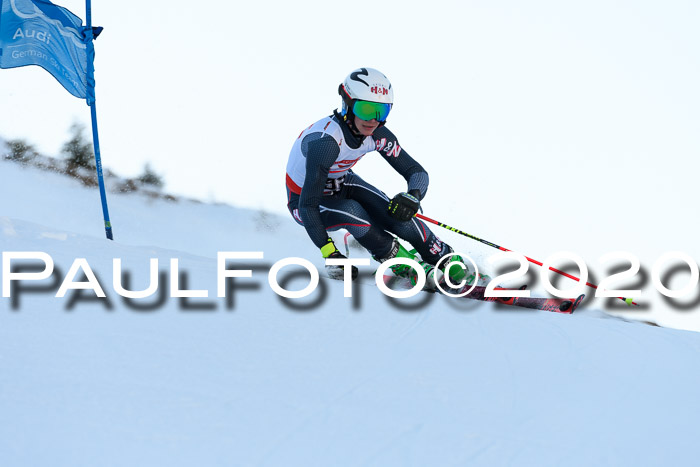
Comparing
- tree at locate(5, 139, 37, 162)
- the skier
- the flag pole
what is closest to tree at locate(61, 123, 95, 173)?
tree at locate(5, 139, 37, 162)

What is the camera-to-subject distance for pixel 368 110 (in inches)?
192

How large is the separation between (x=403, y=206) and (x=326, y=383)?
2.28 metres

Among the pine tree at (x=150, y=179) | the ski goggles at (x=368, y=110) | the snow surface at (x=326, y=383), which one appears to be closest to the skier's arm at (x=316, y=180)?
the ski goggles at (x=368, y=110)

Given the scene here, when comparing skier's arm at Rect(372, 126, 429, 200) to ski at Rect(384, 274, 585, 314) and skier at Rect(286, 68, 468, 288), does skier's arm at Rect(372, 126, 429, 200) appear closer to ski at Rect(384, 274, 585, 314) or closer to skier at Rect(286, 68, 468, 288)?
skier at Rect(286, 68, 468, 288)

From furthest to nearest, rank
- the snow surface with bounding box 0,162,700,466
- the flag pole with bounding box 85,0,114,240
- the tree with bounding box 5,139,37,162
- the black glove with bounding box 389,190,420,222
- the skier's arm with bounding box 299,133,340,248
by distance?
1. the tree with bounding box 5,139,37,162
2. the flag pole with bounding box 85,0,114,240
3. the black glove with bounding box 389,190,420,222
4. the skier's arm with bounding box 299,133,340,248
5. the snow surface with bounding box 0,162,700,466

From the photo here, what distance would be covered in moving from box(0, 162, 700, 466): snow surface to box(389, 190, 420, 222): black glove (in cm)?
86

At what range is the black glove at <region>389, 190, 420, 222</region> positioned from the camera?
5.09 meters

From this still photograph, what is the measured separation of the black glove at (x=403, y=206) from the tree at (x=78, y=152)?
1033 centimetres

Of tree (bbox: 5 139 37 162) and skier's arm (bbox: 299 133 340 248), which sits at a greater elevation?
tree (bbox: 5 139 37 162)

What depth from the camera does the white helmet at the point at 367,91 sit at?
16.0 feet

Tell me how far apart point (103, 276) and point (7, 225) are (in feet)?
3.94

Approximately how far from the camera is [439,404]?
2969 mm

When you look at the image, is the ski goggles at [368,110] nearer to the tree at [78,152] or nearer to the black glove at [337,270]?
the black glove at [337,270]

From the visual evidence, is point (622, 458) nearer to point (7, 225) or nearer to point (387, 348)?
point (387, 348)
